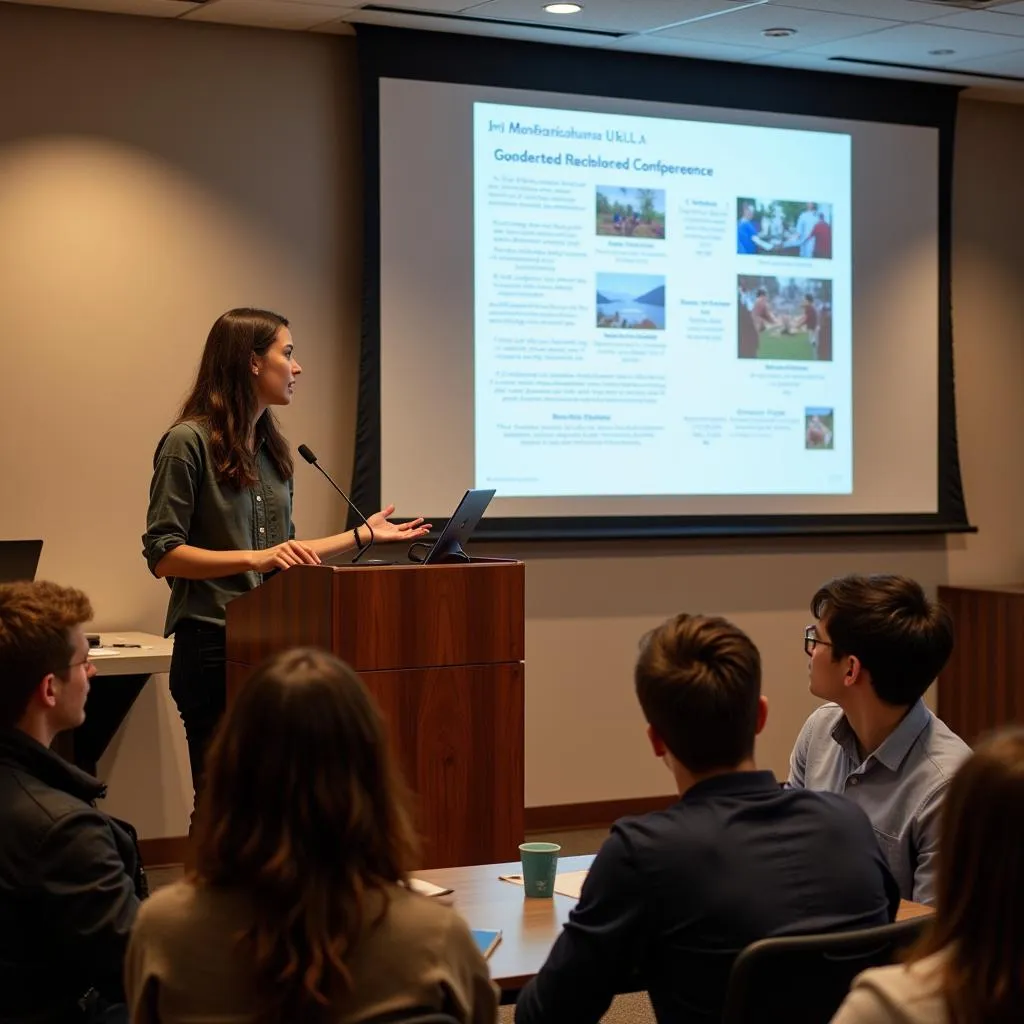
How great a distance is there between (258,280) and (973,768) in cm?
440

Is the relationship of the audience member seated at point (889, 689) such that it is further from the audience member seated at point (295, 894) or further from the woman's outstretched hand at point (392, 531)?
the woman's outstretched hand at point (392, 531)

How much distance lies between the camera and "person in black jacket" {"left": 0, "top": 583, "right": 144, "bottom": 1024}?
1.93m

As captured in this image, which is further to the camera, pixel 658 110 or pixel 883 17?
pixel 658 110

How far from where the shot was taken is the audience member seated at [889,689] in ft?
8.39

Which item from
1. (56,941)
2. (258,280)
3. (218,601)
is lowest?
(56,941)

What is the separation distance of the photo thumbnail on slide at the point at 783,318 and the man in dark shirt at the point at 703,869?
433 cm

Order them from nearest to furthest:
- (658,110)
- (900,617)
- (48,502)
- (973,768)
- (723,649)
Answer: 1. (973,768)
2. (723,649)
3. (900,617)
4. (48,502)
5. (658,110)

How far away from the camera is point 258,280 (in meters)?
5.38

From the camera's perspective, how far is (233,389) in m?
3.79

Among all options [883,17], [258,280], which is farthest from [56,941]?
[883,17]

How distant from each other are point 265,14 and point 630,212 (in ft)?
5.20

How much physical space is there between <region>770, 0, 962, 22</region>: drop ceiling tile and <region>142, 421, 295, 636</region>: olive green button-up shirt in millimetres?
2622

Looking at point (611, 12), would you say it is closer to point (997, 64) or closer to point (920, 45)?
point (920, 45)

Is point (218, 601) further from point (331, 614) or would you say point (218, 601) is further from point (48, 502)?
point (48, 502)
